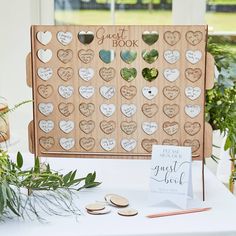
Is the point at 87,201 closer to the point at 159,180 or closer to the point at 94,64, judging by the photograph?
the point at 159,180

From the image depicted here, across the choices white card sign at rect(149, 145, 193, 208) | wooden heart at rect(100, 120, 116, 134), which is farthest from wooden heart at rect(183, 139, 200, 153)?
wooden heart at rect(100, 120, 116, 134)

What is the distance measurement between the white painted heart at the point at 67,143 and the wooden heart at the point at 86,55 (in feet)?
0.71

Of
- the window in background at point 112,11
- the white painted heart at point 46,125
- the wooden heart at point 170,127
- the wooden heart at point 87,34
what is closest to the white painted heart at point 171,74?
the wooden heart at point 170,127

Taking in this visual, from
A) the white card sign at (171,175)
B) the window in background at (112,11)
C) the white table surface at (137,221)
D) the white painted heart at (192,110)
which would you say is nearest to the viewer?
the white table surface at (137,221)

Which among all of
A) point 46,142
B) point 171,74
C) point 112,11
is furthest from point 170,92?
point 112,11

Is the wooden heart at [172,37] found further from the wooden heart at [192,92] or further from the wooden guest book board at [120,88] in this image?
the wooden heart at [192,92]

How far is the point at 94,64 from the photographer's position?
1.26 m

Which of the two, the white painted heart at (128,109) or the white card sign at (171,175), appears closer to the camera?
the white card sign at (171,175)

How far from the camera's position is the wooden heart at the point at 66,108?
4.17 ft

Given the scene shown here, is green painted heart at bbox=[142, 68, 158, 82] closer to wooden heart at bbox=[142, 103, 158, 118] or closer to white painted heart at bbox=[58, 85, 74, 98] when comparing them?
wooden heart at bbox=[142, 103, 158, 118]

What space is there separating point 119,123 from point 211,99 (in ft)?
1.13

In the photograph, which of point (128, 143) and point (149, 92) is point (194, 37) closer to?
point (149, 92)

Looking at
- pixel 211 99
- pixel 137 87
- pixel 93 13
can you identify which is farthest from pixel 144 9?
pixel 137 87

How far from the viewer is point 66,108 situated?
4.18 feet
